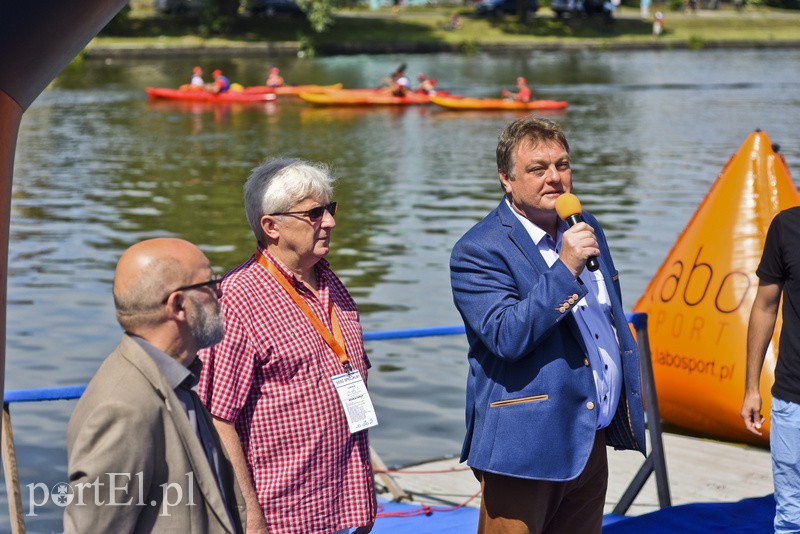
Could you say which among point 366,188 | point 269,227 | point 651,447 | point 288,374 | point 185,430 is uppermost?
point 269,227

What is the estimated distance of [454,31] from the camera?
5531 cm

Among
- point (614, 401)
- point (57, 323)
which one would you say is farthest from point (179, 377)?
point (57, 323)

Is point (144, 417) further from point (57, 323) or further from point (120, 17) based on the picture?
point (120, 17)

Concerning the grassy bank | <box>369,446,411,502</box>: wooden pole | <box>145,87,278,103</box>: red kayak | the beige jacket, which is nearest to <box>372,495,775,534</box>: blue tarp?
<box>369,446,411,502</box>: wooden pole

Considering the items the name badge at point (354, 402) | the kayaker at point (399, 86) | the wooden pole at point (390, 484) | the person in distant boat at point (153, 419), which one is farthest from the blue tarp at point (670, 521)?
the kayaker at point (399, 86)

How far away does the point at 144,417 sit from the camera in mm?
2785

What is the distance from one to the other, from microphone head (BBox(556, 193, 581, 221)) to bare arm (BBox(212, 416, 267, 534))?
1.19 metres

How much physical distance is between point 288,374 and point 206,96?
30.4 m

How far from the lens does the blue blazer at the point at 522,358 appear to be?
3684 millimetres

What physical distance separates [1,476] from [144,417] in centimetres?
604

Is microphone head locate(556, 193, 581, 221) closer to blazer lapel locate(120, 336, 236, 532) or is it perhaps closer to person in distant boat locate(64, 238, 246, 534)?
person in distant boat locate(64, 238, 246, 534)

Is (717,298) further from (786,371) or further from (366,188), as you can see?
(366,188)

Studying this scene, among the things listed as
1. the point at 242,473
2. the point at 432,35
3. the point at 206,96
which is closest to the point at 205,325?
the point at 242,473

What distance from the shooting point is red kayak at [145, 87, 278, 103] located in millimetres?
32906
